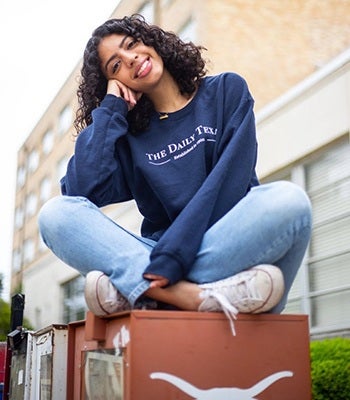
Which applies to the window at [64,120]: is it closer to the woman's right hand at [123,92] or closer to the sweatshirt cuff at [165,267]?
the woman's right hand at [123,92]

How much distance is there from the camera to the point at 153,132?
2104 mm

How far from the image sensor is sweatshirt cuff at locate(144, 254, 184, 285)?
5.42 feet

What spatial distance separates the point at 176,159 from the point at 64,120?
17.8 m

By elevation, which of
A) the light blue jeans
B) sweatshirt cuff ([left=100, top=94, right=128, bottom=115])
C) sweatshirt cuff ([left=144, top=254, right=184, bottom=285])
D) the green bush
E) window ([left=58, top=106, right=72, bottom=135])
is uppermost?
window ([left=58, top=106, right=72, bottom=135])

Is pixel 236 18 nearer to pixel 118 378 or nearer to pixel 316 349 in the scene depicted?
pixel 316 349

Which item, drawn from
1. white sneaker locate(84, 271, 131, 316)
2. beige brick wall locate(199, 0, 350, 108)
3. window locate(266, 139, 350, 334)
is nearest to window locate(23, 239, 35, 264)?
beige brick wall locate(199, 0, 350, 108)

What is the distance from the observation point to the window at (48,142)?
68.2 ft

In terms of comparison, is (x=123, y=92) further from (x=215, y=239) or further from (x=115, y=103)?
(x=215, y=239)

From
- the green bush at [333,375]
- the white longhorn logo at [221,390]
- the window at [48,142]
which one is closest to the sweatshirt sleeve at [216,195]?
the white longhorn logo at [221,390]

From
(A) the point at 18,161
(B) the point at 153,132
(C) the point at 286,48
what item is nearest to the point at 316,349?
(B) the point at 153,132

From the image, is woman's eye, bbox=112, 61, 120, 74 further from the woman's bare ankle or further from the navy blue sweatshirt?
the woman's bare ankle

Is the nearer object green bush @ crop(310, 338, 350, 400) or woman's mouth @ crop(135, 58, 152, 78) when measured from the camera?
woman's mouth @ crop(135, 58, 152, 78)

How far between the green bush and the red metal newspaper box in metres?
2.66

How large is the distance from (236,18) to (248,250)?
9.39 m
